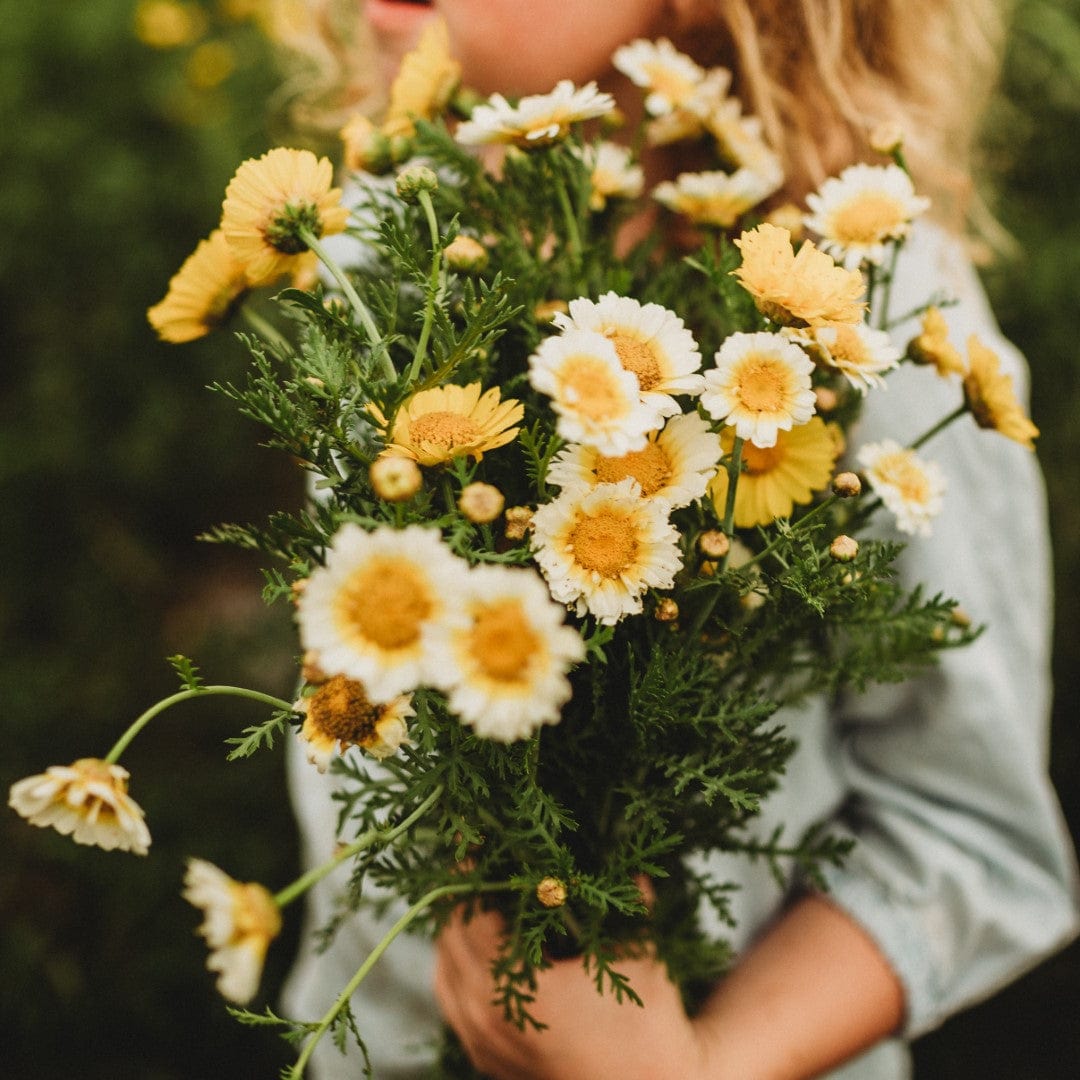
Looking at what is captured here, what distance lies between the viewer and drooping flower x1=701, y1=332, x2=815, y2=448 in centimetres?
47

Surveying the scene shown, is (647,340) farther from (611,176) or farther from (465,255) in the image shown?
(611,176)

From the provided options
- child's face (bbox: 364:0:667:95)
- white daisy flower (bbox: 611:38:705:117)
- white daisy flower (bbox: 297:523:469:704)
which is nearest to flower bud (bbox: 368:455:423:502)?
white daisy flower (bbox: 297:523:469:704)

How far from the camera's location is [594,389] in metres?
0.43

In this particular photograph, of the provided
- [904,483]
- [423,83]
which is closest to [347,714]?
[904,483]

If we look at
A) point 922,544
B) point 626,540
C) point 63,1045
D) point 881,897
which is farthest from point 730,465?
point 63,1045

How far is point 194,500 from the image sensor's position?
2.39 m

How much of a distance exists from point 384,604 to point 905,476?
1.12 feet

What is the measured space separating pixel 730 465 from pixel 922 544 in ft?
1.70

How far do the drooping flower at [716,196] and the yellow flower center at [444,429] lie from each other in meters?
0.32

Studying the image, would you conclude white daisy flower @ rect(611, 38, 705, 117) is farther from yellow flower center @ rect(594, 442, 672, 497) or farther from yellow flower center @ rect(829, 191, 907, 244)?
yellow flower center @ rect(594, 442, 672, 497)

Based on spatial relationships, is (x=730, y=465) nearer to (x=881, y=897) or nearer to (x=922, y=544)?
(x=922, y=544)

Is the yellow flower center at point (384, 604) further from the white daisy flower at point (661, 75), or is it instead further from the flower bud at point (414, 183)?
the white daisy flower at point (661, 75)

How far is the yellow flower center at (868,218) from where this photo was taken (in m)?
0.58

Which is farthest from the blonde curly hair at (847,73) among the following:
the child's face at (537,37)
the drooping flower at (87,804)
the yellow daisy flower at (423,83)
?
the drooping flower at (87,804)
